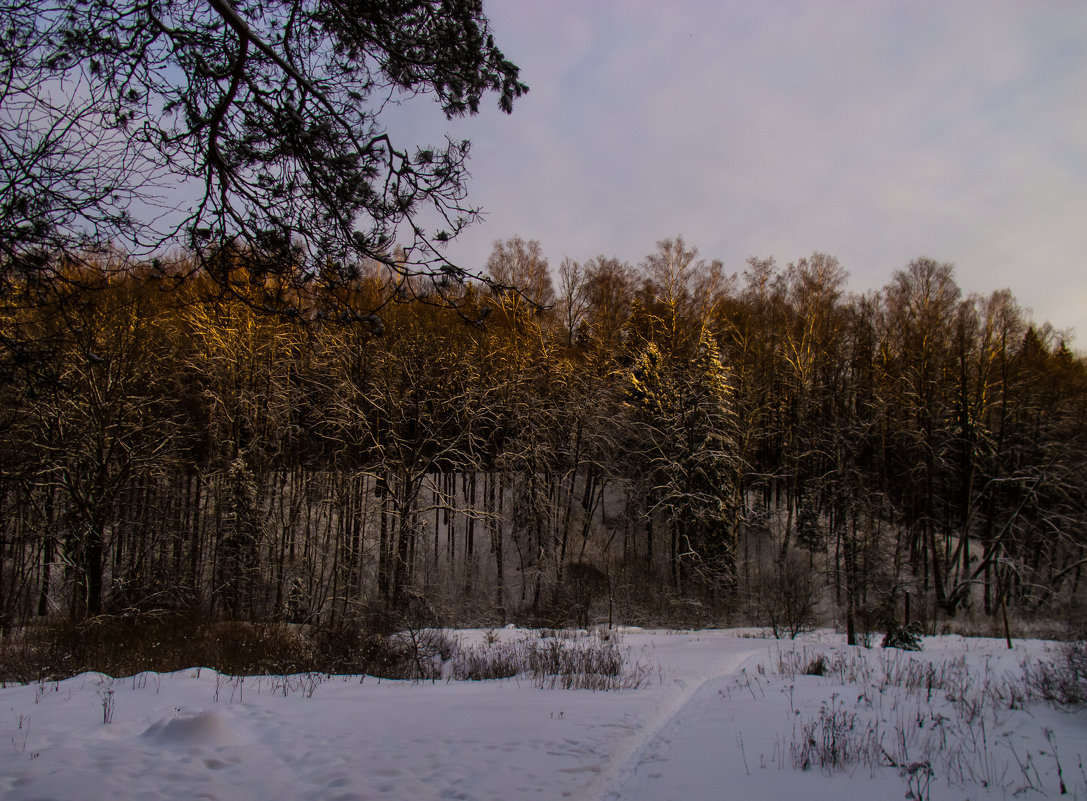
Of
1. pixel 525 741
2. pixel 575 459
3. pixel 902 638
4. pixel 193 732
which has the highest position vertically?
pixel 575 459

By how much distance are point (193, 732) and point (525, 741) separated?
292cm

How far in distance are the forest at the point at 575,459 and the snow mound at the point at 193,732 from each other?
1364 cm

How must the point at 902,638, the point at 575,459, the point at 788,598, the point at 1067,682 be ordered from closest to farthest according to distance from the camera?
the point at 1067,682 → the point at 902,638 → the point at 788,598 → the point at 575,459

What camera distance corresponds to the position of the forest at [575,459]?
20.2 metres

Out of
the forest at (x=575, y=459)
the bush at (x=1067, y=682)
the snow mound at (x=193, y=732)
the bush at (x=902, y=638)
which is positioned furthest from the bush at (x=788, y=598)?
the snow mound at (x=193, y=732)

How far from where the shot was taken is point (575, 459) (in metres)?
26.6

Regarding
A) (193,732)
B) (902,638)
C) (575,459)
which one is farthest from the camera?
(575,459)

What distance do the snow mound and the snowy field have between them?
0.05 ft

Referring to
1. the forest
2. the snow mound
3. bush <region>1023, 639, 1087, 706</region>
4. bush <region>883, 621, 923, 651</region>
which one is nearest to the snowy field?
the snow mound

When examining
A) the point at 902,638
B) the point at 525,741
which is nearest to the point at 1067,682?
the point at 902,638

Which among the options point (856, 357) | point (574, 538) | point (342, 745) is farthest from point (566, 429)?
point (342, 745)

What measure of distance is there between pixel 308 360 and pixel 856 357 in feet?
85.1

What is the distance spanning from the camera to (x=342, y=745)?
5.41m

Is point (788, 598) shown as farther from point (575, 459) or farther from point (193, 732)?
point (193, 732)
